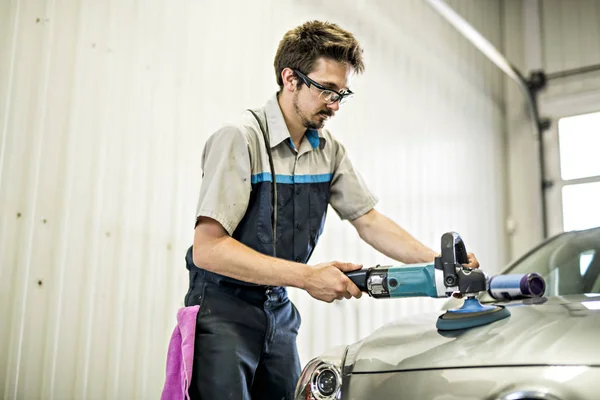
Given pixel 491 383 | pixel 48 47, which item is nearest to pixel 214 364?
pixel 491 383

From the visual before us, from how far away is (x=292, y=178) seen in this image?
2.09m

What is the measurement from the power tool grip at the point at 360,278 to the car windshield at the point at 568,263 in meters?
0.92

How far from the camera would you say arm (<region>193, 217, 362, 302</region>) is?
1706mm

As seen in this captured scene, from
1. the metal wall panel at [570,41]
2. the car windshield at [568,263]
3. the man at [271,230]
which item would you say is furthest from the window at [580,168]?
the man at [271,230]

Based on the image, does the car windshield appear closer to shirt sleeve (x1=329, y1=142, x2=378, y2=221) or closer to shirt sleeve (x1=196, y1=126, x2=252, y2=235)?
shirt sleeve (x1=329, y1=142, x2=378, y2=221)

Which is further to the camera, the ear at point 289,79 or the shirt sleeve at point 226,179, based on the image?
the ear at point 289,79

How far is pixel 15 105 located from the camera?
2.37 m

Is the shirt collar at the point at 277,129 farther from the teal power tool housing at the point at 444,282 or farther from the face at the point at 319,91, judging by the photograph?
the teal power tool housing at the point at 444,282

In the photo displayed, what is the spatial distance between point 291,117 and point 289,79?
0.13 m

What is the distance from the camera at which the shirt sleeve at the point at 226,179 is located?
184 cm

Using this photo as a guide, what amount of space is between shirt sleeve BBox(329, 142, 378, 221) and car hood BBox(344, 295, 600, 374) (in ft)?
1.82

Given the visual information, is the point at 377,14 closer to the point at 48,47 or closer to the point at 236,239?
the point at 48,47

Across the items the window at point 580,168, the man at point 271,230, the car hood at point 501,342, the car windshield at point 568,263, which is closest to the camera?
the car hood at point 501,342

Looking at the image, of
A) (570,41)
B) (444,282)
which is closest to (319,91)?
(444,282)
